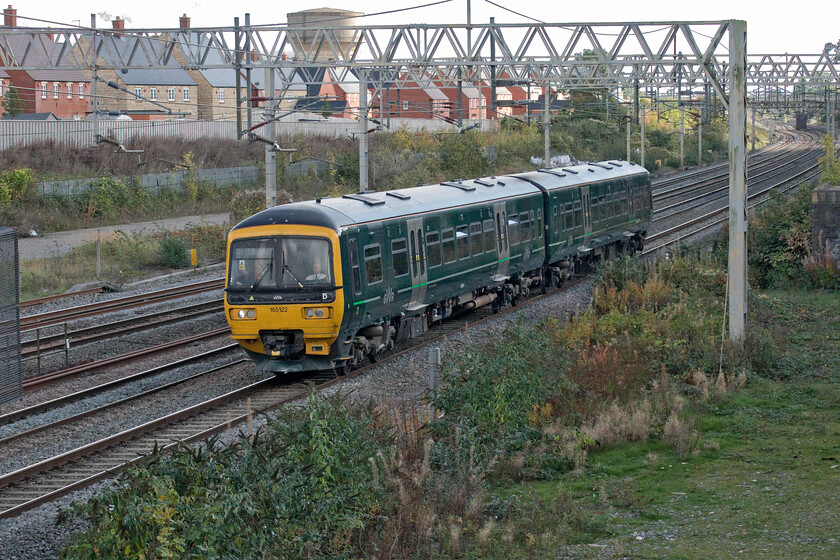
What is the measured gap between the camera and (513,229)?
68.7 ft

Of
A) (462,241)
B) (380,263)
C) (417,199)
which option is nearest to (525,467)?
(380,263)

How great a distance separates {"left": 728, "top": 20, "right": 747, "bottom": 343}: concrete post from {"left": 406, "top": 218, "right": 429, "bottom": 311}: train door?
204 inches

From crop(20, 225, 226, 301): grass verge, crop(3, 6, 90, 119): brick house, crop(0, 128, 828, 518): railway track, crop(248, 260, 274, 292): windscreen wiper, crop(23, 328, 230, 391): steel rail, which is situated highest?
crop(3, 6, 90, 119): brick house

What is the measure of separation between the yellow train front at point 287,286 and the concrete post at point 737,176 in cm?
663

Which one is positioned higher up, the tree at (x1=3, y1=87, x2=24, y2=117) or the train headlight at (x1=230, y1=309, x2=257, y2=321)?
the tree at (x1=3, y1=87, x2=24, y2=117)

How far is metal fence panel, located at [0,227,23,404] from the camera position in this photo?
905 centimetres

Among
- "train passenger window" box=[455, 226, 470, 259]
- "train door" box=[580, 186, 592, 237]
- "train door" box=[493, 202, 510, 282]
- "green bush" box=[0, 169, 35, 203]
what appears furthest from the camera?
"green bush" box=[0, 169, 35, 203]

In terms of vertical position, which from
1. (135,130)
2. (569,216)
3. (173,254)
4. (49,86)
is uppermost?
(49,86)

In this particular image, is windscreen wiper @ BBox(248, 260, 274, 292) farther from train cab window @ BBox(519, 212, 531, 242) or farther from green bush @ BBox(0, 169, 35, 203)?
green bush @ BBox(0, 169, 35, 203)

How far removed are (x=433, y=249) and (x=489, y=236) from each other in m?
2.61

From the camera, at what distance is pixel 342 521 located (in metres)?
7.50

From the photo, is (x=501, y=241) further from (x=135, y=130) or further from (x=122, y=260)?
(x=135, y=130)

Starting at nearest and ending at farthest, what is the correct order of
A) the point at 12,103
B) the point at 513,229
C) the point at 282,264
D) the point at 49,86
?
the point at 282,264
the point at 513,229
the point at 12,103
the point at 49,86

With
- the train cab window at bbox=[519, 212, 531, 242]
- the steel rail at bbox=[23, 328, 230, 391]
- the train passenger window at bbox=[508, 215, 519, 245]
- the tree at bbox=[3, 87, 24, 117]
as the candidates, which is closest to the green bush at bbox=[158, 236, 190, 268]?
the steel rail at bbox=[23, 328, 230, 391]
